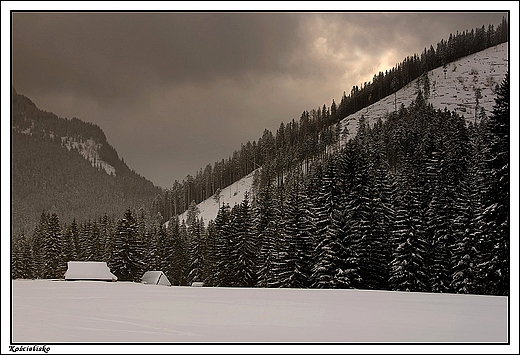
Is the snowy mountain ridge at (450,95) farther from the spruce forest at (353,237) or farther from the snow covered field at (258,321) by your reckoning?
the snow covered field at (258,321)

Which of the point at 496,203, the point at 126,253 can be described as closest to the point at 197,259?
the point at 126,253

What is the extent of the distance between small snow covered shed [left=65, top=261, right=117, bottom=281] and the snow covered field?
102 feet

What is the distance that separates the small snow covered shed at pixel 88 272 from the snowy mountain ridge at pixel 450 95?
89882 millimetres

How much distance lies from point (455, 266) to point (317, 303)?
72.0 feet

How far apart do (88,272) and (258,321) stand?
134ft

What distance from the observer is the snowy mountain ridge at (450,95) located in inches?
6093

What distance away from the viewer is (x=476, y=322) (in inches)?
581

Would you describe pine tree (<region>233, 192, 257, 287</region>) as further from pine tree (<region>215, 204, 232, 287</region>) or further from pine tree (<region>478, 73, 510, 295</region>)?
pine tree (<region>478, 73, 510, 295</region>)

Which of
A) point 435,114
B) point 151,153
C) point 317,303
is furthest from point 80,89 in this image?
point 317,303

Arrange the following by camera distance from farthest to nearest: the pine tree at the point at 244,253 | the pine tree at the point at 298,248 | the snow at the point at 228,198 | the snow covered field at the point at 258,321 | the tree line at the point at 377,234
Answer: the snow at the point at 228,198 < the pine tree at the point at 244,253 < the pine tree at the point at 298,248 < the tree line at the point at 377,234 < the snow covered field at the point at 258,321

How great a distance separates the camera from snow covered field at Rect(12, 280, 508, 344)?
1268 cm

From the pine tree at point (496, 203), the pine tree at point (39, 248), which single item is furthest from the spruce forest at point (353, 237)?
the pine tree at point (39, 248)

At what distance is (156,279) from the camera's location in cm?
5347

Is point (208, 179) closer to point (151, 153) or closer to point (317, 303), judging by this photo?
point (151, 153)
